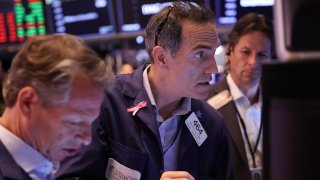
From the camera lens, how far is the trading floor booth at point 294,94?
2.32 ft

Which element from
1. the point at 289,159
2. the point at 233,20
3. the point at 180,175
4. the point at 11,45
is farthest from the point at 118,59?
the point at 289,159

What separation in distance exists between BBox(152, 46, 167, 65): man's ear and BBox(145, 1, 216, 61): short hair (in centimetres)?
2

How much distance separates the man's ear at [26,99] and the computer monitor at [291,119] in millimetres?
739

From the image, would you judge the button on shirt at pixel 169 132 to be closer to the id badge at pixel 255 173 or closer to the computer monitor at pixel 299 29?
the id badge at pixel 255 173

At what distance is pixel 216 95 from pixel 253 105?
244 mm

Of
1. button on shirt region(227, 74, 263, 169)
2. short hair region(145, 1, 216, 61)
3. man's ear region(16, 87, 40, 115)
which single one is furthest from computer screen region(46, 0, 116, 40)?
Result: man's ear region(16, 87, 40, 115)

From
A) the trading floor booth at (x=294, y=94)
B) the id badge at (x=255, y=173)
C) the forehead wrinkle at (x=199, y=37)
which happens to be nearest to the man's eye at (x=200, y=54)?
the forehead wrinkle at (x=199, y=37)

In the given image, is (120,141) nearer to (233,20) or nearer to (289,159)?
(289,159)

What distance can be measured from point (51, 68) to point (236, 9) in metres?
1.82

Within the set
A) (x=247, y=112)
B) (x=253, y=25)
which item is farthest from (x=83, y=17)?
(x=247, y=112)

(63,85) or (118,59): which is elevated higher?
(63,85)

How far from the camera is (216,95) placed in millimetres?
2797

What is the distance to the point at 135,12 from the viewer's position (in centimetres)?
301

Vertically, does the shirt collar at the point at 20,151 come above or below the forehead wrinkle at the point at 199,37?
below
